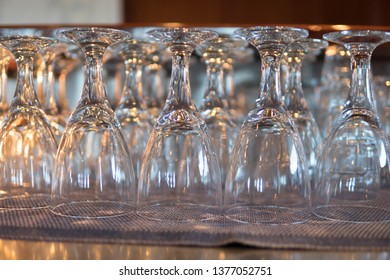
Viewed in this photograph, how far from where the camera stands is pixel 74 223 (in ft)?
2.84

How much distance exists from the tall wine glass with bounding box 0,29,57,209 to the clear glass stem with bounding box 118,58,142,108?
0.59ft

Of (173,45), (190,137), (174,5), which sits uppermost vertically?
(174,5)

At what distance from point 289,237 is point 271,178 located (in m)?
0.17

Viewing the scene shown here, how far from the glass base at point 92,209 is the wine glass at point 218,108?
11.3 inches

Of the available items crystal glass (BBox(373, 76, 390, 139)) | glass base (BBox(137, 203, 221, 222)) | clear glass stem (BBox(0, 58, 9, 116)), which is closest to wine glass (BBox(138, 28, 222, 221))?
glass base (BBox(137, 203, 221, 222))

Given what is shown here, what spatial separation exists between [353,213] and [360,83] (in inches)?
7.0

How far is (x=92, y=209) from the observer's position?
37.4 inches

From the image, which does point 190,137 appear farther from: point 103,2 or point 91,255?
point 103,2

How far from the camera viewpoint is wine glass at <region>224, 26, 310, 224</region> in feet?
3.06

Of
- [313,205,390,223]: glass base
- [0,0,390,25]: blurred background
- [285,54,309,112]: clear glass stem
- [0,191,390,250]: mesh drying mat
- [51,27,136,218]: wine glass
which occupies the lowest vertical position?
[0,191,390,250]: mesh drying mat

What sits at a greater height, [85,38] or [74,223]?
[85,38]

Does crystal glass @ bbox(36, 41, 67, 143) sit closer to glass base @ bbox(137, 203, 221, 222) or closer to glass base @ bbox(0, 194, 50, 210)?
glass base @ bbox(0, 194, 50, 210)

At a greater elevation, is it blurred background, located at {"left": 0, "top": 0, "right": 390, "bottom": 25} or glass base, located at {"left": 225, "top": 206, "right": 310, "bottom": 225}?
blurred background, located at {"left": 0, "top": 0, "right": 390, "bottom": 25}

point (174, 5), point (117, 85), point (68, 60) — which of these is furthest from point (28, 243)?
point (174, 5)
